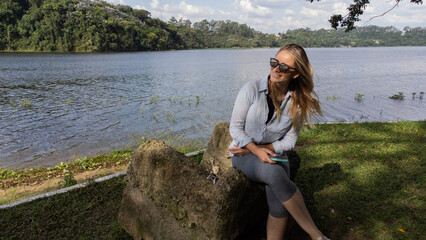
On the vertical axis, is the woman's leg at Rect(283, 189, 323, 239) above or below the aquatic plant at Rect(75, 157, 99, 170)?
above

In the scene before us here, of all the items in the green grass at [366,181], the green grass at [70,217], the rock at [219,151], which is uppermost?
the rock at [219,151]

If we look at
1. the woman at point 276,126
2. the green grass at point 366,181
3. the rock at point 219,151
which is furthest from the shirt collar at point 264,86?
the green grass at point 366,181

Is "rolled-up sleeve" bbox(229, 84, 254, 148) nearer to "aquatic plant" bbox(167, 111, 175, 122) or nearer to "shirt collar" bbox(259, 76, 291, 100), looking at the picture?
"shirt collar" bbox(259, 76, 291, 100)

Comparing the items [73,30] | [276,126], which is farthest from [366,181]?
[73,30]

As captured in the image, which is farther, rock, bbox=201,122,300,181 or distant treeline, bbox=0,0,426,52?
distant treeline, bbox=0,0,426,52

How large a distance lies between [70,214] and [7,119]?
12.6m

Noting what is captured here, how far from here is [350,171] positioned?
5.62m

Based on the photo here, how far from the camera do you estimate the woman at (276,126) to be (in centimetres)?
296

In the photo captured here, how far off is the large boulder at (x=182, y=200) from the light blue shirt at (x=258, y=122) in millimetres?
427

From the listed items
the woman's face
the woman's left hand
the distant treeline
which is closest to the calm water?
the woman's left hand

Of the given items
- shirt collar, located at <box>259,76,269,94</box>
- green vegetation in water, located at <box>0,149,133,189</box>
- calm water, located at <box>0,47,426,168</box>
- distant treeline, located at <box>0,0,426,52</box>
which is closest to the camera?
shirt collar, located at <box>259,76,269,94</box>

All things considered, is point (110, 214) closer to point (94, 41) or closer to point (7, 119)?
point (7, 119)

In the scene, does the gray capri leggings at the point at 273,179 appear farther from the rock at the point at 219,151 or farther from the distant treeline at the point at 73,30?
the distant treeline at the point at 73,30

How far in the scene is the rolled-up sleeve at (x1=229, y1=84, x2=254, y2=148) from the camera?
3113 mm
